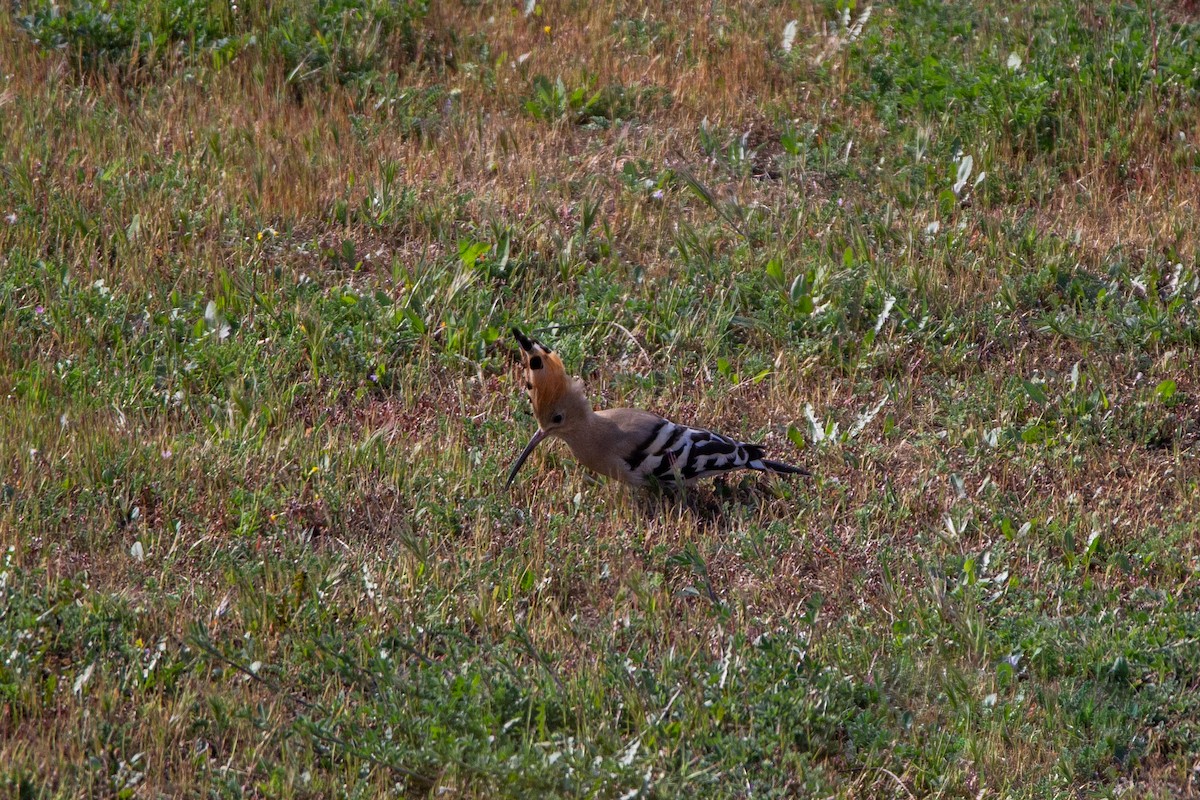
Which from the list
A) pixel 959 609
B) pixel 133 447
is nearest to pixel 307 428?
pixel 133 447

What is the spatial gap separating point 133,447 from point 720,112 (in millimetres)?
3877

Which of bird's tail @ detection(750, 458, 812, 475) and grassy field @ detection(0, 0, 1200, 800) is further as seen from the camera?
bird's tail @ detection(750, 458, 812, 475)

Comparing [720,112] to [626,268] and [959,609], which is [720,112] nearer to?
[626,268]

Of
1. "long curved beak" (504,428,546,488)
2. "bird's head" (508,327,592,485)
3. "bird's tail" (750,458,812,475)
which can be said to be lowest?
"long curved beak" (504,428,546,488)

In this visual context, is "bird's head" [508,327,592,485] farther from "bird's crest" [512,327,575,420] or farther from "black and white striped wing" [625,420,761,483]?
"black and white striped wing" [625,420,761,483]

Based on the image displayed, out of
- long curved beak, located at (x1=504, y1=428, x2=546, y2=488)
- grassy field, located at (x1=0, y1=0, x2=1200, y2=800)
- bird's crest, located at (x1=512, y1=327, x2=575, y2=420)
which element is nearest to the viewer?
grassy field, located at (x1=0, y1=0, x2=1200, y2=800)

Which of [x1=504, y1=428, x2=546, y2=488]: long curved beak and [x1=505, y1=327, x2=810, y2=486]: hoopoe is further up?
[x1=505, y1=327, x2=810, y2=486]: hoopoe

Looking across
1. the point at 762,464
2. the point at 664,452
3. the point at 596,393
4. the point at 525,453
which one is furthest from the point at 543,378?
the point at 762,464

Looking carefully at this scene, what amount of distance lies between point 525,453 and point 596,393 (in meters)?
0.69

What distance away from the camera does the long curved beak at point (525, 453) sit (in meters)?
4.75

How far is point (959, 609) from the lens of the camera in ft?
13.4

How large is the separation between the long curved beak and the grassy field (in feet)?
0.32

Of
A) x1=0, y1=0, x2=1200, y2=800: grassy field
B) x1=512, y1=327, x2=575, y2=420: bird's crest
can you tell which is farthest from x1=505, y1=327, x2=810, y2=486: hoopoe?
x1=0, y1=0, x2=1200, y2=800: grassy field

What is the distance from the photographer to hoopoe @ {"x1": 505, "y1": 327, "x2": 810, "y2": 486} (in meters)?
4.77
